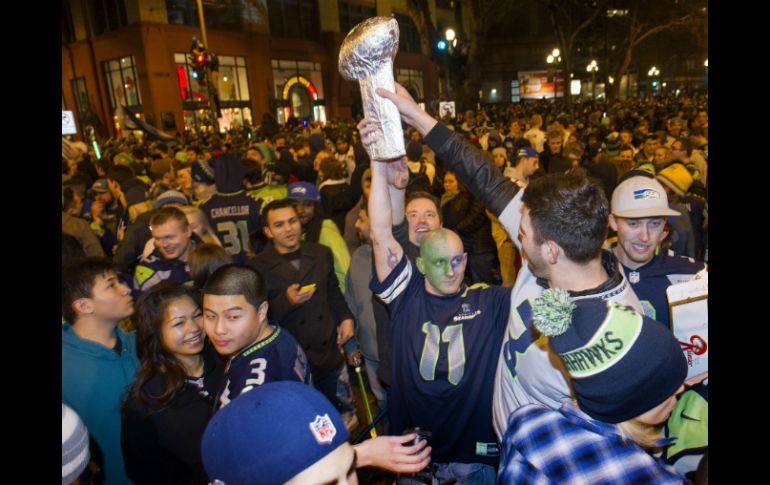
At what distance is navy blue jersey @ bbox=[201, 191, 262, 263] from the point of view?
195 inches

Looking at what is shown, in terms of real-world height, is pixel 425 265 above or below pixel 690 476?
above

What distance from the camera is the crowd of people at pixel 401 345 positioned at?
139 cm

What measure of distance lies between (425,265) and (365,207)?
2219 mm

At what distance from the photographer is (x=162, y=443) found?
2.25 m

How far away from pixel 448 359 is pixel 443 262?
1.75ft

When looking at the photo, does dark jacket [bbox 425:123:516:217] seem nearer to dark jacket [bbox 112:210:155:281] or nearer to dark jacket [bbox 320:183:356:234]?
dark jacket [bbox 112:210:155:281]

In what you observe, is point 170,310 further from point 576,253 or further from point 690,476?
point 690,476

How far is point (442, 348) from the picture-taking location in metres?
2.55

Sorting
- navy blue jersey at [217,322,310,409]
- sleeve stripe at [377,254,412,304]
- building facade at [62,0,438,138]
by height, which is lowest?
navy blue jersey at [217,322,310,409]

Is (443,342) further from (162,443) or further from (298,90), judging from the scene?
(298,90)

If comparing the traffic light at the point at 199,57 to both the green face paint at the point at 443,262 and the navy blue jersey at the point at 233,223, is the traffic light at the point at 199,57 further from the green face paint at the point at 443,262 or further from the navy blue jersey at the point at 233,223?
the green face paint at the point at 443,262

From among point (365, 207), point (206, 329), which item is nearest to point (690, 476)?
point (206, 329)

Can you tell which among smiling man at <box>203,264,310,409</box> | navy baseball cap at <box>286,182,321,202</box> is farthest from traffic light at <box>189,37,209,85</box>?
smiling man at <box>203,264,310,409</box>

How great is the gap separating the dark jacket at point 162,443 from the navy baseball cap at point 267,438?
0.98 meters
